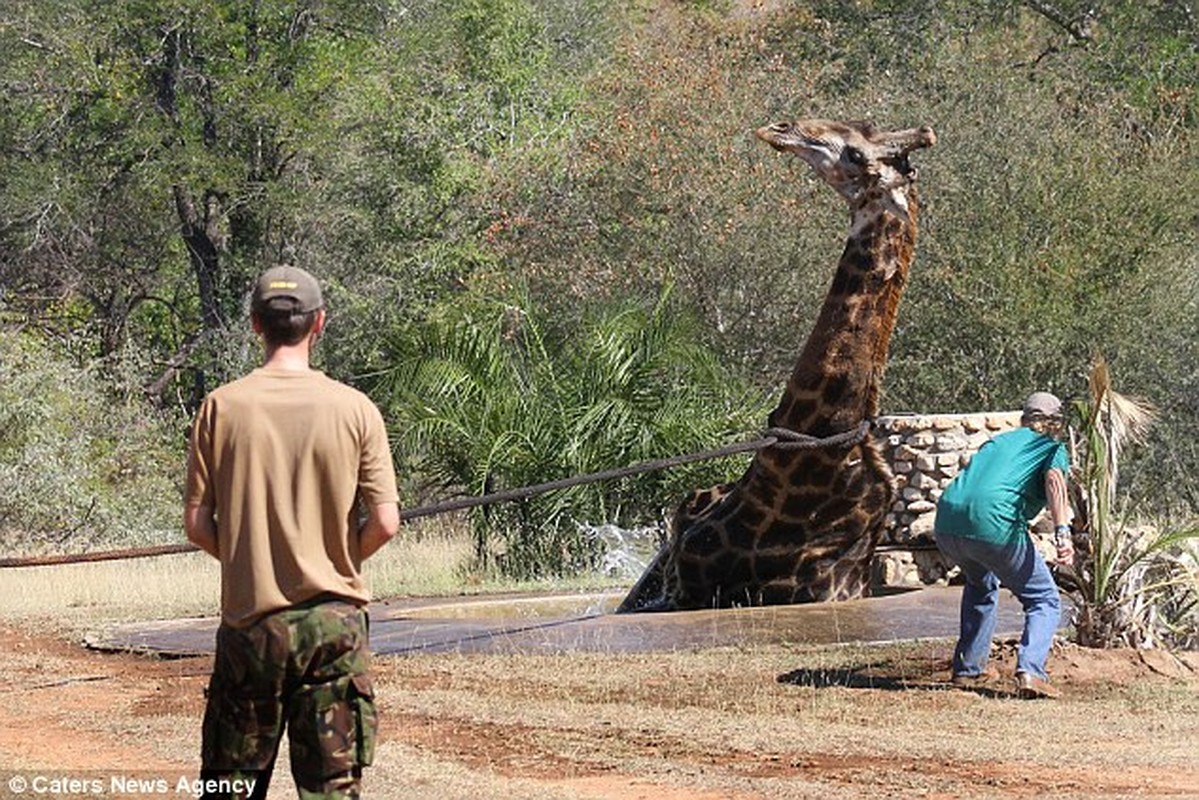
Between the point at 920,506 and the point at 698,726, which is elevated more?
the point at 920,506

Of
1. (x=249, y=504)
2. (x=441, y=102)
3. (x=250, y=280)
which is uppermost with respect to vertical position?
(x=441, y=102)

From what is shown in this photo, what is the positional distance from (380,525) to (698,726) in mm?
3874

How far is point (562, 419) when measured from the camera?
19062mm

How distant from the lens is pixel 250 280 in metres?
33.3

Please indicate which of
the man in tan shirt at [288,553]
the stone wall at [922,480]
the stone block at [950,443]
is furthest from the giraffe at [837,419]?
→ the man in tan shirt at [288,553]

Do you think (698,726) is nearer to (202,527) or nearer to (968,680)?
(968,680)

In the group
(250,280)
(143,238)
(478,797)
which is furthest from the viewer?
(143,238)

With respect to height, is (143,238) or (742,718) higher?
(143,238)

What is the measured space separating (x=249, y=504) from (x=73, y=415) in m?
21.6

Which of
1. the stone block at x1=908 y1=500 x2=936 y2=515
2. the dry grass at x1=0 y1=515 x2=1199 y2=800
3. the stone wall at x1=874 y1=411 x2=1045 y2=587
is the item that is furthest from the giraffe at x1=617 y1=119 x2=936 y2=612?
the dry grass at x1=0 y1=515 x2=1199 y2=800

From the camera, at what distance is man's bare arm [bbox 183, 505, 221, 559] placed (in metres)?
5.79

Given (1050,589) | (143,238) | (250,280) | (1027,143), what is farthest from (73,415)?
(1050,589)

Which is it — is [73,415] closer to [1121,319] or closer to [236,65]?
[236,65]

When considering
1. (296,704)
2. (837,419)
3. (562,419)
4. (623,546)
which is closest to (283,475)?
(296,704)
